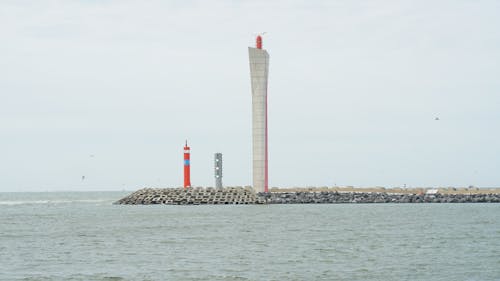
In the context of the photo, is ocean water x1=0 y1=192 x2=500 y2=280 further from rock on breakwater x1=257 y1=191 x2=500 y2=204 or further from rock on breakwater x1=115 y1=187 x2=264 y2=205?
rock on breakwater x1=257 y1=191 x2=500 y2=204

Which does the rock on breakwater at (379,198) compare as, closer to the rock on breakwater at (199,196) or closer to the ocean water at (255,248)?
the rock on breakwater at (199,196)

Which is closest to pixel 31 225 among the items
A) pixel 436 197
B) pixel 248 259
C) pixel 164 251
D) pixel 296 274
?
pixel 164 251

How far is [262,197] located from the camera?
6881 centimetres

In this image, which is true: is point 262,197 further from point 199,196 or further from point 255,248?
point 255,248

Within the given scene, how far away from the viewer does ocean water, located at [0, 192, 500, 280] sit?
87.5 feet

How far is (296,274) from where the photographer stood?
2617cm

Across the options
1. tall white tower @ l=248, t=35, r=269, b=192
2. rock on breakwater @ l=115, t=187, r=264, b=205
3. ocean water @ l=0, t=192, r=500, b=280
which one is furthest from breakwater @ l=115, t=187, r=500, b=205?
ocean water @ l=0, t=192, r=500, b=280

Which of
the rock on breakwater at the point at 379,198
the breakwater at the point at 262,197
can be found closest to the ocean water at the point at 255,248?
the breakwater at the point at 262,197

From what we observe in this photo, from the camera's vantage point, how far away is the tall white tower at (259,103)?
220ft

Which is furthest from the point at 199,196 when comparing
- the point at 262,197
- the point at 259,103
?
the point at 259,103

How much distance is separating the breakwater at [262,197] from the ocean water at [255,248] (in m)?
16.1

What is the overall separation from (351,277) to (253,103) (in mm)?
42945

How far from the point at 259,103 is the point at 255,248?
34.7 meters

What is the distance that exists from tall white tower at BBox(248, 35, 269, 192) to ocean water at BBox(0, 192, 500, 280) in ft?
51.5
